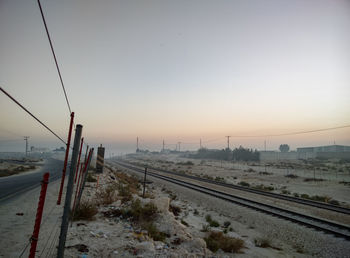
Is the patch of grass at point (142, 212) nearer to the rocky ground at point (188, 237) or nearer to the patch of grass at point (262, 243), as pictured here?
the rocky ground at point (188, 237)

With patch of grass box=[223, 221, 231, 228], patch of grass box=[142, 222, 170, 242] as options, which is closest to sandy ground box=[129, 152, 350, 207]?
patch of grass box=[223, 221, 231, 228]

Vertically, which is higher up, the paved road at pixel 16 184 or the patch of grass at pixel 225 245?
the patch of grass at pixel 225 245

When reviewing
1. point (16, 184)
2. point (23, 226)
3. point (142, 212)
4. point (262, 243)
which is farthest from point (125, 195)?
point (16, 184)

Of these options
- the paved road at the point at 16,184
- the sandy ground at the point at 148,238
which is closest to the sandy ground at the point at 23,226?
the sandy ground at the point at 148,238

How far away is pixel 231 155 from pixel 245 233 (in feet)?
344

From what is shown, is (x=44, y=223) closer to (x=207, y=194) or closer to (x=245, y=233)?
(x=245, y=233)

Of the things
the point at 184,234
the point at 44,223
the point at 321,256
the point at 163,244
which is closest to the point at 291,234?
the point at 321,256

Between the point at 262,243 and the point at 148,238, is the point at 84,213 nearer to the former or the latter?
the point at 148,238

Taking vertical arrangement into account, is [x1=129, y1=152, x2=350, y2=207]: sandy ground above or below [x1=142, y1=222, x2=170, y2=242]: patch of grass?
below

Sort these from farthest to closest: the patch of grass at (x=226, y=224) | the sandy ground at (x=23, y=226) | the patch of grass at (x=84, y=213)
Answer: the patch of grass at (x=226, y=224)
the patch of grass at (x=84, y=213)
the sandy ground at (x=23, y=226)

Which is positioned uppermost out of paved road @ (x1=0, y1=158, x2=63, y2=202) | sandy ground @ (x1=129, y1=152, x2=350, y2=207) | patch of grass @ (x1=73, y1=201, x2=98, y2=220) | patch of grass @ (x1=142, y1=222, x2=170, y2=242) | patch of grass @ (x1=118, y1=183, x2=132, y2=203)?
patch of grass @ (x1=73, y1=201, x2=98, y2=220)

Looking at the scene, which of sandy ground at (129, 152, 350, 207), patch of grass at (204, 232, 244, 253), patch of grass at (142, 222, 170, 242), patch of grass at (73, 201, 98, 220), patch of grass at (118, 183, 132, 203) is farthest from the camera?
sandy ground at (129, 152, 350, 207)

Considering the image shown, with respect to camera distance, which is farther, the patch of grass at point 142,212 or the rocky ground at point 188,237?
the patch of grass at point 142,212

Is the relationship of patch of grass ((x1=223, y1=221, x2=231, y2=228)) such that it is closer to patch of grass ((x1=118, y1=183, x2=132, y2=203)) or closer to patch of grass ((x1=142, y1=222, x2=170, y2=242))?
patch of grass ((x1=142, y1=222, x2=170, y2=242))
